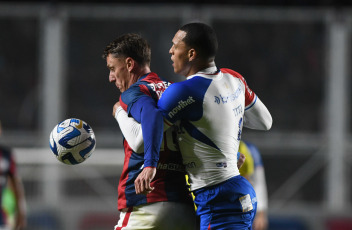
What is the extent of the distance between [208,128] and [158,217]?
57 centimetres

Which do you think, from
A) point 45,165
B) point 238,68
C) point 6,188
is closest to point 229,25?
point 238,68

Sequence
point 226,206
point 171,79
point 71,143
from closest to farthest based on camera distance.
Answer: point 226,206 → point 71,143 → point 171,79

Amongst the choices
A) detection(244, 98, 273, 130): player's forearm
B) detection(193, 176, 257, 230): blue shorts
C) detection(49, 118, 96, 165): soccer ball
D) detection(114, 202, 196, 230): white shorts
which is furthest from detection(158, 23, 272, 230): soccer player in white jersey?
detection(49, 118, 96, 165): soccer ball

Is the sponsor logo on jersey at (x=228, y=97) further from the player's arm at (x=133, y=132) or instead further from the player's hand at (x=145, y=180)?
the player's hand at (x=145, y=180)

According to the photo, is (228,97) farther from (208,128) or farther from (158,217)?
(158,217)

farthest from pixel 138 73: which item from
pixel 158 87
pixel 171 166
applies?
pixel 171 166

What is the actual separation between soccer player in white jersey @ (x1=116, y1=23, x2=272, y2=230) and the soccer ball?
69 cm

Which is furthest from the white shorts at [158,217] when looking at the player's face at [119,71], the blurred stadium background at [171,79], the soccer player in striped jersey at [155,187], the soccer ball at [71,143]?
the blurred stadium background at [171,79]

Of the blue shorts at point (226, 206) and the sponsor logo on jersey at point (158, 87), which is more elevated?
the sponsor logo on jersey at point (158, 87)

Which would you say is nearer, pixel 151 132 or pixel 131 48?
pixel 151 132

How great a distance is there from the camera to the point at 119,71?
4023 millimetres

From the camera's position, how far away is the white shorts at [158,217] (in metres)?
3.81

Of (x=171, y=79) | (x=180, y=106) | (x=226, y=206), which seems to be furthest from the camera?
(x=171, y=79)

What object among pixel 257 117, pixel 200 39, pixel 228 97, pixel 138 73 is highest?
pixel 200 39
